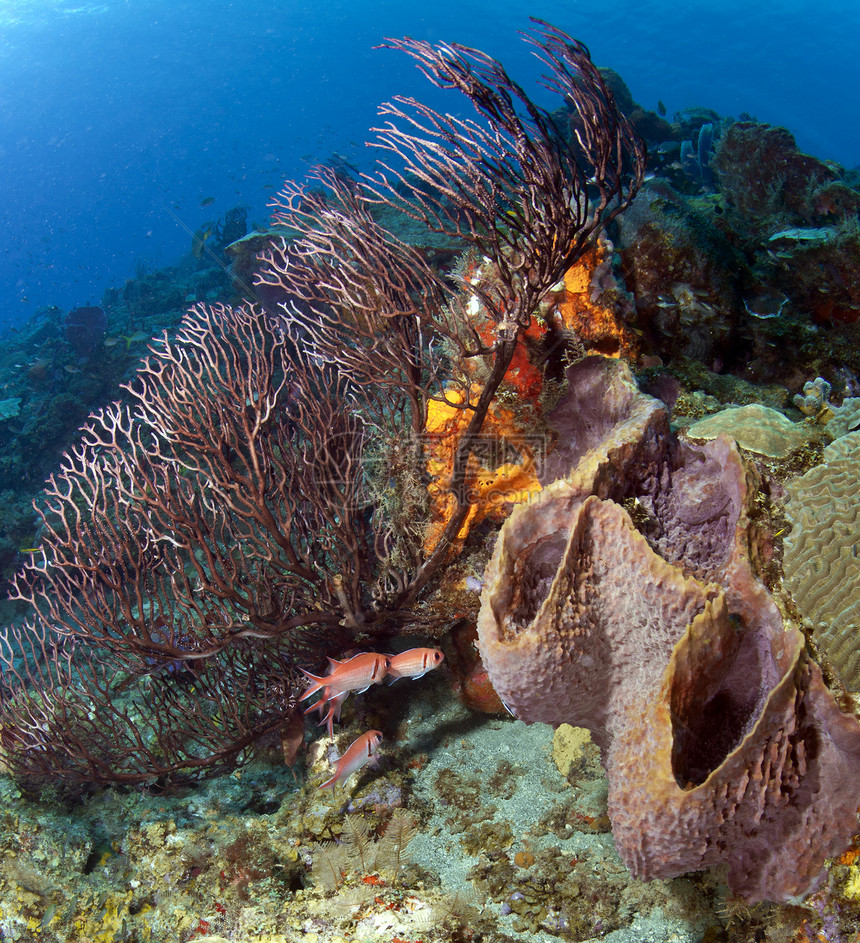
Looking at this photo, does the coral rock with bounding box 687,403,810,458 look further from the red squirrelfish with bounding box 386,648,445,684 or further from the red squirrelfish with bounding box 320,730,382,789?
the red squirrelfish with bounding box 320,730,382,789

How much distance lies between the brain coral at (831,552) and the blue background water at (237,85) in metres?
61.1

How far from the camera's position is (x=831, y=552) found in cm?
221

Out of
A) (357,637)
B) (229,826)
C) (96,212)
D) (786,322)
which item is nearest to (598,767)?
(357,637)

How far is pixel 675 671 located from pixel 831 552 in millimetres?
968

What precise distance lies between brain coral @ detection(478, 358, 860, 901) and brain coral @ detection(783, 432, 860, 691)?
7.0 inches

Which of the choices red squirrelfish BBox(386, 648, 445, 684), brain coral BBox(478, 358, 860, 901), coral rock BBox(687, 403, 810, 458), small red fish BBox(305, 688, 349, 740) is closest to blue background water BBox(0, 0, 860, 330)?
small red fish BBox(305, 688, 349, 740)

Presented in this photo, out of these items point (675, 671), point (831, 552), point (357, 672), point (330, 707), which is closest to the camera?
point (675, 671)

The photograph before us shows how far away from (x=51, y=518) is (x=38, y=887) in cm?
717

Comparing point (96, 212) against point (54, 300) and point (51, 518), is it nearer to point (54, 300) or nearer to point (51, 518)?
point (54, 300)

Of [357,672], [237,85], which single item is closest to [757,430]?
[357,672]

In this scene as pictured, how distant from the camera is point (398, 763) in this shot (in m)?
3.93

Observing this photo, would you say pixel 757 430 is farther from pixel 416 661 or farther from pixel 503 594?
pixel 416 661

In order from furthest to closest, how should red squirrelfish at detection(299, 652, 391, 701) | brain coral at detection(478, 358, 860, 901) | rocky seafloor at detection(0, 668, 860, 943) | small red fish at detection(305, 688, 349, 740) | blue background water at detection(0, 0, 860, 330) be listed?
1. blue background water at detection(0, 0, 860, 330)
2. small red fish at detection(305, 688, 349, 740)
3. red squirrelfish at detection(299, 652, 391, 701)
4. rocky seafloor at detection(0, 668, 860, 943)
5. brain coral at detection(478, 358, 860, 901)

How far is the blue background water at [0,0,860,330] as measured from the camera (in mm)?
64438
